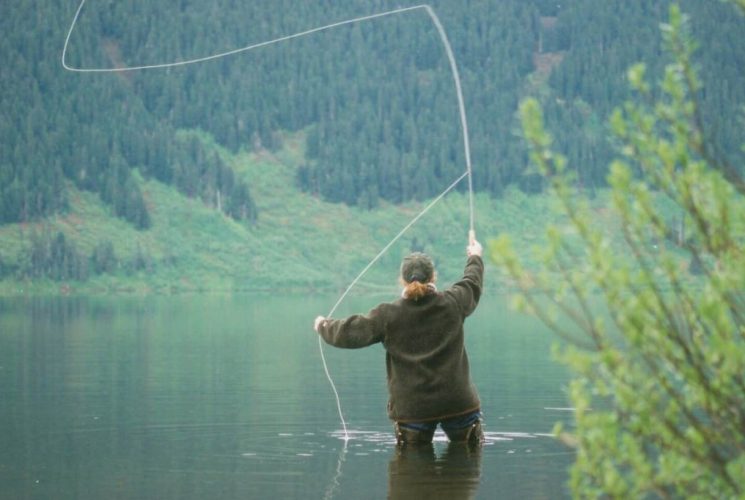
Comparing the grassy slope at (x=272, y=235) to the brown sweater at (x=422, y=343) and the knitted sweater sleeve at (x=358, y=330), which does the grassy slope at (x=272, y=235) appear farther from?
the knitted sweater sleeve at (x=358, y=330)

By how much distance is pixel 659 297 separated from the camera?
19.8ft

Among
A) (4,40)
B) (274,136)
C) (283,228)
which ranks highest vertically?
(4,40)

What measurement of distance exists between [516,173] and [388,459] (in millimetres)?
168793

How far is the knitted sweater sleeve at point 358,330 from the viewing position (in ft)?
40.8

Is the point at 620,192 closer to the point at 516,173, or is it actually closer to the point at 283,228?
the point at 283,228

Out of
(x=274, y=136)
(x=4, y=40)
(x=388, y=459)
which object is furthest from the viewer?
(x=274, y=136)

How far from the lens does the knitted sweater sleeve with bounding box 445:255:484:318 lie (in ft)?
41.7

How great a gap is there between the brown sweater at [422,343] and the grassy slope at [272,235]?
375 feet

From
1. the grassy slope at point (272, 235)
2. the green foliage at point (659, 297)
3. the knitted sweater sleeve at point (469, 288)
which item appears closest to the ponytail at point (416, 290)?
the knitted sweater sleeve at point (469, 288)

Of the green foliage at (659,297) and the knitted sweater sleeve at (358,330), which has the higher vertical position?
the green foliage at (659,297)

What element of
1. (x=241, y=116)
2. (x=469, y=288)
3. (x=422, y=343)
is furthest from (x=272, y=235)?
(x=422, y=343)

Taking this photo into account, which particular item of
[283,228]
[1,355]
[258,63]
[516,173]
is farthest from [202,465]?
[258,63]

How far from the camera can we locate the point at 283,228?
535 feet

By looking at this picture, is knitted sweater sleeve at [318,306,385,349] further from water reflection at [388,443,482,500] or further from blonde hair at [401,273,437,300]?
water reflection at [388,443,482,500]
